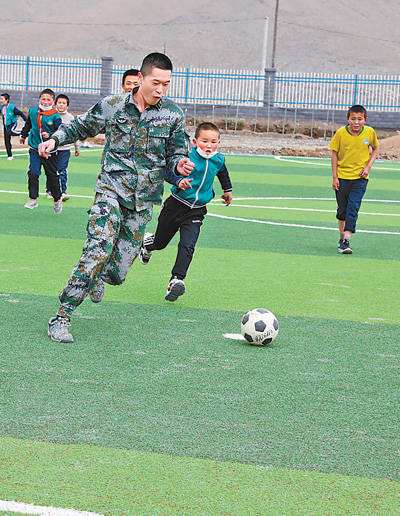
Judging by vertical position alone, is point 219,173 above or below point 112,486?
above

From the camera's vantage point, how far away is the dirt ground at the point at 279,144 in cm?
4006

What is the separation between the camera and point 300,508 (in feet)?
16.0

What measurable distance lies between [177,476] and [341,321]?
4.21m

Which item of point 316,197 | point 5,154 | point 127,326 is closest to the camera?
point 127,326

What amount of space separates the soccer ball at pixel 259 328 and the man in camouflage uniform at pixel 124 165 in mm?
948

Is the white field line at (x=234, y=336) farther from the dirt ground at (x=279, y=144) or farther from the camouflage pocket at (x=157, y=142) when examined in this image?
the dirt ground at (x=279, y=144)

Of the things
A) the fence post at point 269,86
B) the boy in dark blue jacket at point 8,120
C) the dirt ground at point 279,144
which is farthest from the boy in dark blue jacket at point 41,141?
the fence post at point 269,86

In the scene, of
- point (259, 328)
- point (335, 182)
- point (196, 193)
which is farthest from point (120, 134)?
point (335, 182)

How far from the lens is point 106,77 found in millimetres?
58250

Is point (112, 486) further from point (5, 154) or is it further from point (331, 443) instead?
point (5, 154)

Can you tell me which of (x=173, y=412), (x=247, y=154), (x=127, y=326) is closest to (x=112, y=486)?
(x=173, y=412)

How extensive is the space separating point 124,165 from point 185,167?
0.41 m

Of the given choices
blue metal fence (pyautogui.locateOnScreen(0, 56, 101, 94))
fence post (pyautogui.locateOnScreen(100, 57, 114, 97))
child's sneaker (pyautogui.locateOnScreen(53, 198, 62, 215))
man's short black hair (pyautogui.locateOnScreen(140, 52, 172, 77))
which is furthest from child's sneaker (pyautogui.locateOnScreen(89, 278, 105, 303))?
blue metal fence (pyautogui.locateOnScreen(0, 56, 101, 94))

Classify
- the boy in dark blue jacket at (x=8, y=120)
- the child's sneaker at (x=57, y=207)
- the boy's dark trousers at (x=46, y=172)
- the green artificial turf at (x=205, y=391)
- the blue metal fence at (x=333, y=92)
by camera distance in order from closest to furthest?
the green artificial turf at (x=205, y=391) < the boy's dark trousers at (x=46, y=172) < the child's sneaker at (x=57, y=207) < the boy in dark blue jacket at (x=8, y=120) < the blue metal fence at (x=333, y=92)
